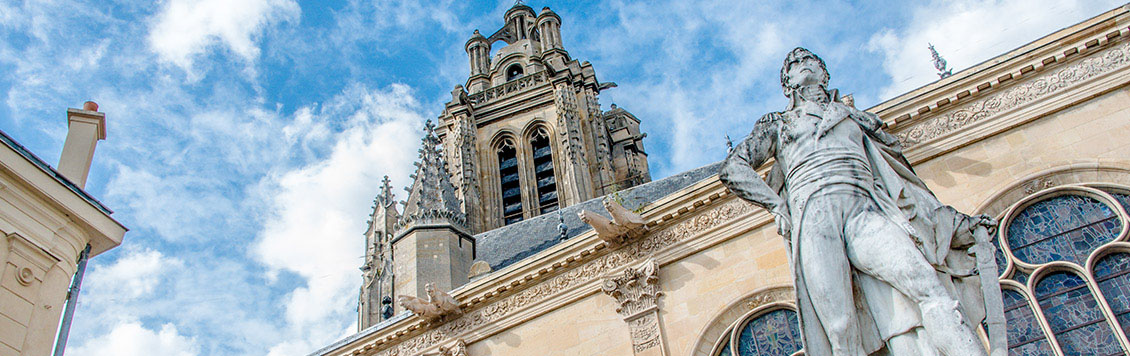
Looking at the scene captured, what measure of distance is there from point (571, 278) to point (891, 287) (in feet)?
29.0

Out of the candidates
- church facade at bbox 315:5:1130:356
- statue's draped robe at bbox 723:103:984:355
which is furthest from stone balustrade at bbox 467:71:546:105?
statue's draped robe at bbox 723:103:984:355

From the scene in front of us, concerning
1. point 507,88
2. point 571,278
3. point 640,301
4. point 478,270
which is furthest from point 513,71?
point 640,301

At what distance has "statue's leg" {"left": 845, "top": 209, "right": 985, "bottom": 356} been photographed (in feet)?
10.8

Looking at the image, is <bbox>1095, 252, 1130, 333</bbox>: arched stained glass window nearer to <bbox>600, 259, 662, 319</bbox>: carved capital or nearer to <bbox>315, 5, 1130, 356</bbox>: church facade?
<bbox>315, 5, 1130, 356</bbox>: church facade

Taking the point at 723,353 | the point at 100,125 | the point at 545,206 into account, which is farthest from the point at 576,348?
the point at 545,206

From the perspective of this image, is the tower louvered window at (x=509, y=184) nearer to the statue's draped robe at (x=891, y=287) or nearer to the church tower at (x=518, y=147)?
the church tower at (x=518, y=147)

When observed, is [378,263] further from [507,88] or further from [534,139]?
[507,88]

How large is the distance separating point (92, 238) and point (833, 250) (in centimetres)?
731

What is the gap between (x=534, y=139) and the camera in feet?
102

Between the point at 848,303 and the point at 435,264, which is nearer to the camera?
the point at 848,303

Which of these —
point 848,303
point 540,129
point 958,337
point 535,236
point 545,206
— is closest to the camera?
point 958,337

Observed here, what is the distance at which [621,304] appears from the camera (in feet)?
37.8

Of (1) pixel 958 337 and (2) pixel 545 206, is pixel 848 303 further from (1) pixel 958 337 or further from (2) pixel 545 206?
(2) pixel 545 206

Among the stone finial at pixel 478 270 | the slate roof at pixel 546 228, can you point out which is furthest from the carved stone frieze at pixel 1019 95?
the stone finial at pixel 478 270
